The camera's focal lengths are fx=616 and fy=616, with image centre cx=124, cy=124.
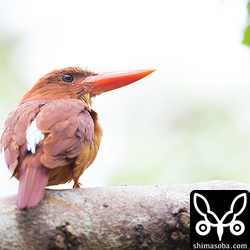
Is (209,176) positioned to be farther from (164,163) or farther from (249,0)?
(249,0)

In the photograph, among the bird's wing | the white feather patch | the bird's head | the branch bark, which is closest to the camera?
the branch bark

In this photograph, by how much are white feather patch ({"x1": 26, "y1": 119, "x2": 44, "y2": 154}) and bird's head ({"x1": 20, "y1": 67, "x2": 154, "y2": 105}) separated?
3.23 ft

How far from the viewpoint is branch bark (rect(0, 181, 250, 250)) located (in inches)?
89.4

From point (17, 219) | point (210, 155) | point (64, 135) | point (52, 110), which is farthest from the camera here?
point (210, 155)

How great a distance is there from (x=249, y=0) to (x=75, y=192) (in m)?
1.13

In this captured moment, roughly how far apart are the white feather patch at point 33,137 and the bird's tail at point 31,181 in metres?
0.05

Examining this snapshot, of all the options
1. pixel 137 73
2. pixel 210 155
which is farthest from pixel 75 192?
pixel 210 155

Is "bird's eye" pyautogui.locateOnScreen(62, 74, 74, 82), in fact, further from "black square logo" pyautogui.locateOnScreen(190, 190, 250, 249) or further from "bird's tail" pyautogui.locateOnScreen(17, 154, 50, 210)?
"black square logo" pyautogui.locateOnScreen(190, 190, 250, 249)

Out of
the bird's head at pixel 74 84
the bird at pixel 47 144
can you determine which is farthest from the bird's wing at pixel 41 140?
the bird's head at pixel 74 84

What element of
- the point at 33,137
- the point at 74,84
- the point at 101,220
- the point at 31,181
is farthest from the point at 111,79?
the point at 101,220

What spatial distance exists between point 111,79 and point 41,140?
143 cm

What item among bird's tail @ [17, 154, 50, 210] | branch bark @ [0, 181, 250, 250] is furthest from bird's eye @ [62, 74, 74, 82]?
branch bark @ [0, 181, 250, 250]

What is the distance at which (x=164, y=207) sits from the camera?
250 cm

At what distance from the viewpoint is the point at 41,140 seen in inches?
111
